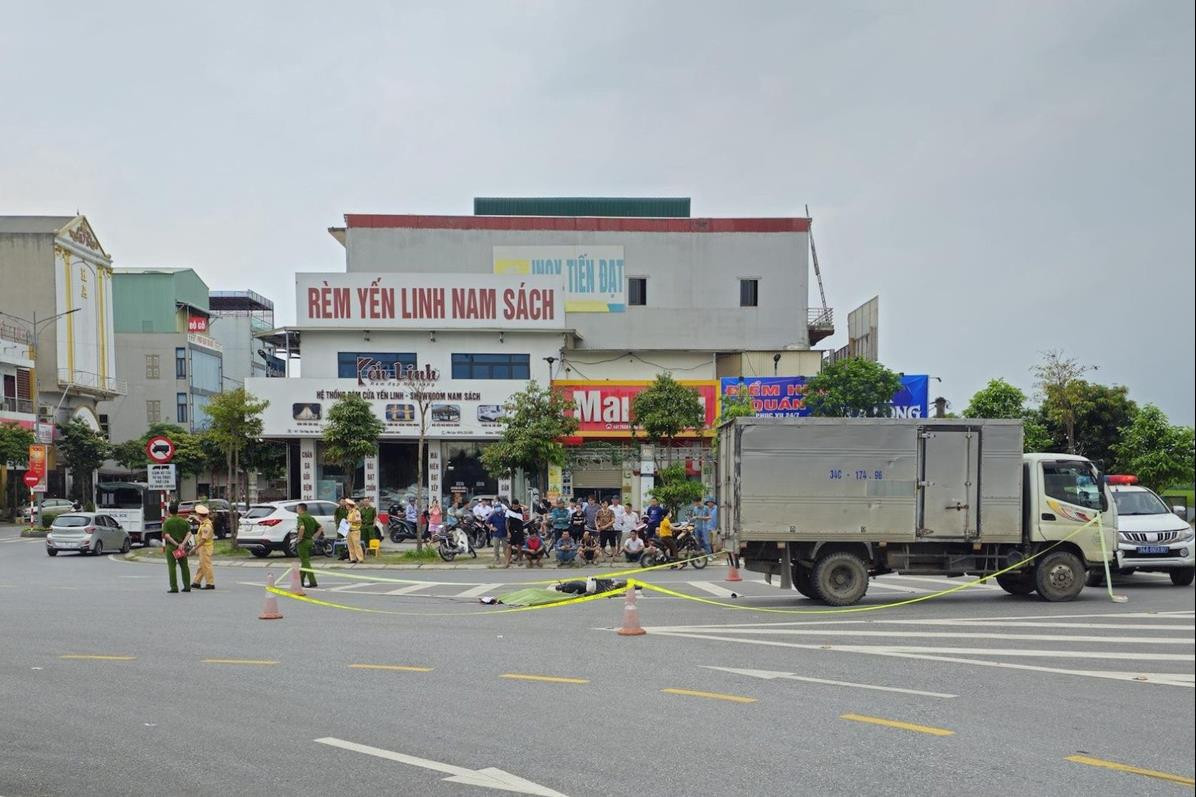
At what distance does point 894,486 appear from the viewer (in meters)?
16.1

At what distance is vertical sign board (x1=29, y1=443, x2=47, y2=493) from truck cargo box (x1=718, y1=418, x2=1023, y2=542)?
1688 inches

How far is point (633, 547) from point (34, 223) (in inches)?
2194

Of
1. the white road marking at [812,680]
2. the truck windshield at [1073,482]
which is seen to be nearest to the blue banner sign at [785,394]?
the truck windshield at [1073,482]

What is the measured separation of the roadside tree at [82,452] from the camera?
190 feet

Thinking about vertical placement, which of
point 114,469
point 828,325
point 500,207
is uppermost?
point 500,207

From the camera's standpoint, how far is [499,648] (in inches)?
496

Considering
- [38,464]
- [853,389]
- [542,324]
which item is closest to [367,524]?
[542,324]

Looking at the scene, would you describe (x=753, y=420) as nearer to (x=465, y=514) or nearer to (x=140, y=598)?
(x=140, y=598)

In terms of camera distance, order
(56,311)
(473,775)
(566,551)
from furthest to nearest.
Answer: (56,311) < (566,551) < (473,775)

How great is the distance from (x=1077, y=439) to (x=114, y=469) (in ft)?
206

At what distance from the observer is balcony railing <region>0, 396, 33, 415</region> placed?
56156mm

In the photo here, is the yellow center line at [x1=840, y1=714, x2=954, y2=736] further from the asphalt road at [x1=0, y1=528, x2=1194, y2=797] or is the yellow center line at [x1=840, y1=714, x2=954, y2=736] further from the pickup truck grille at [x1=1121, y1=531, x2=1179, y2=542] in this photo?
the pickup truck grille at [x1=1121, y1=531, x2=1179, y2=542]

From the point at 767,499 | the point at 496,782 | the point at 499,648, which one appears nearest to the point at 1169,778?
the point at 496,782

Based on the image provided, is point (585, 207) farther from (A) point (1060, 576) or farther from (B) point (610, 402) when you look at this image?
(A) point (1060, 576)
